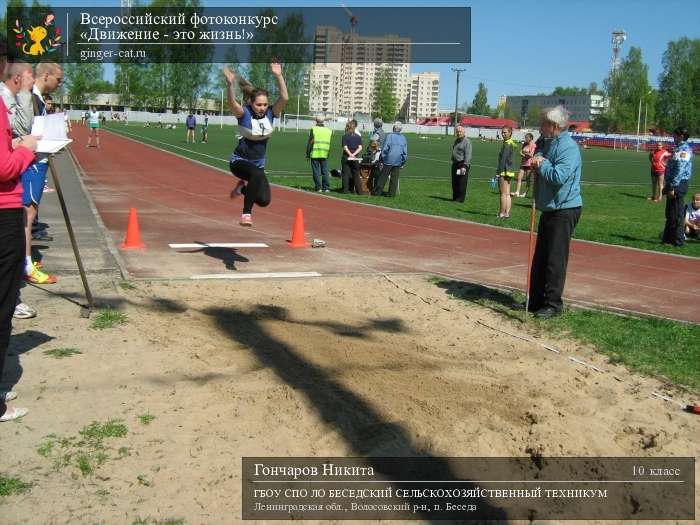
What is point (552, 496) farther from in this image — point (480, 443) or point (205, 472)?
point (205, 472)

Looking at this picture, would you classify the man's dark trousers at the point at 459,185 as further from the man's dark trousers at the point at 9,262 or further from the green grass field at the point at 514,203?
the man's dark trousers at the point at 9,262

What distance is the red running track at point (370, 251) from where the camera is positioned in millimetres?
9125


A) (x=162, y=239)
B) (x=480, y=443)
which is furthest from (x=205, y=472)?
(x=162, y=239)

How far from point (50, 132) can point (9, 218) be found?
7.02 ft

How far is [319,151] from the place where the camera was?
1919 cm

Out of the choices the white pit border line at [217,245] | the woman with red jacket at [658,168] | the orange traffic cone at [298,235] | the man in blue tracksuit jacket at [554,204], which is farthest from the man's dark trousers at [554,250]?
the woman with red jacket at [658,168]

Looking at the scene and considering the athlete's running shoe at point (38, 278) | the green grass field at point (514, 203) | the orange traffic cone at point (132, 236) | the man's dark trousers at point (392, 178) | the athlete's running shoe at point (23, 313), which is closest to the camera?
the athlete's running shoe at point (23, 313)

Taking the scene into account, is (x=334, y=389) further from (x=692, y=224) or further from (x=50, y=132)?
(x=692, y=224)

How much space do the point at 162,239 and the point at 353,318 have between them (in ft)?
17.4

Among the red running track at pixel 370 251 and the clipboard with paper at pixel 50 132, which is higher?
the clipboard with paper at pixel 50 132

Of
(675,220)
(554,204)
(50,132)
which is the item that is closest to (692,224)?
(675,220)

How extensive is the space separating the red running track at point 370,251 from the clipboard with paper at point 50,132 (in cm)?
267

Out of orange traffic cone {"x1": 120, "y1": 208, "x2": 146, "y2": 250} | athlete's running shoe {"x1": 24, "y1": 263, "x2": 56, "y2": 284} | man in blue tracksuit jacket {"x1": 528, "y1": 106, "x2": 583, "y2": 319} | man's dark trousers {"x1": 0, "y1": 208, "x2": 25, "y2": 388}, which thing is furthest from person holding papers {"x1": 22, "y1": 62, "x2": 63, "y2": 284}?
man in blue tracksuit jacket {"x1": 528, "y1": 106, "x2": 583, "y2": 319}

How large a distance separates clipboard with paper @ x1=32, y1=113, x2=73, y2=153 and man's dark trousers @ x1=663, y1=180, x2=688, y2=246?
1061cm
